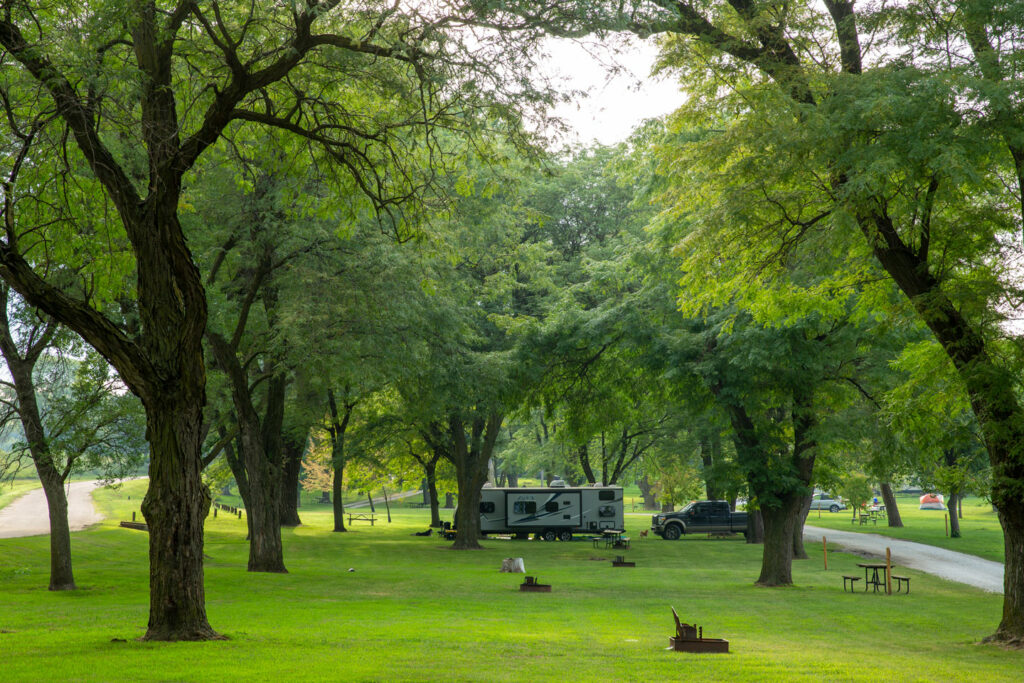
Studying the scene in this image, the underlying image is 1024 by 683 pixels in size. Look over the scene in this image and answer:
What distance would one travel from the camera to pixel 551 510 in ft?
141

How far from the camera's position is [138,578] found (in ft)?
73.4

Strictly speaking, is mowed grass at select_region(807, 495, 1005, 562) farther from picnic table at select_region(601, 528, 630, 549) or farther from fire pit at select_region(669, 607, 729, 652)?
fire pit at select_region(669, 607, 729, 652)

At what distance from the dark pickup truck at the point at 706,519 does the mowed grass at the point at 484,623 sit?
523 inches

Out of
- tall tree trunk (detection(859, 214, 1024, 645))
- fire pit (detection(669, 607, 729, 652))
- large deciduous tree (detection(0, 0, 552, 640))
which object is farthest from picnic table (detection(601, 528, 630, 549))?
large deciduous tree (detection(0, 0, 552, 640))

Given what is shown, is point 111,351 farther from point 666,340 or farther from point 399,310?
point 666,340

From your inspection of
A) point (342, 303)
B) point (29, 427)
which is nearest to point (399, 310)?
point (342, 303)

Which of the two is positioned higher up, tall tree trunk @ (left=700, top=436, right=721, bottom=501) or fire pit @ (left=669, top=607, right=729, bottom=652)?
tall tree trunk @ (left=700, top=436, right=721, bottom=501)

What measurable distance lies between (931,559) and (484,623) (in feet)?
78.7

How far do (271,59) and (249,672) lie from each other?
26.3 ft

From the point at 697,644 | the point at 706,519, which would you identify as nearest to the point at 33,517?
the point at 706,519

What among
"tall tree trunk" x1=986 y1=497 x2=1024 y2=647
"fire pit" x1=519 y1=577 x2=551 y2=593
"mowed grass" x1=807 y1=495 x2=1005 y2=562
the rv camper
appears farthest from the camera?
the rv camper

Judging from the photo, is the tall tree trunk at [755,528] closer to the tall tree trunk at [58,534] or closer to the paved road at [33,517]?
the paved road at [33,517]

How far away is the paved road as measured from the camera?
34.2 metres

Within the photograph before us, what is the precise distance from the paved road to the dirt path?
26946mm
